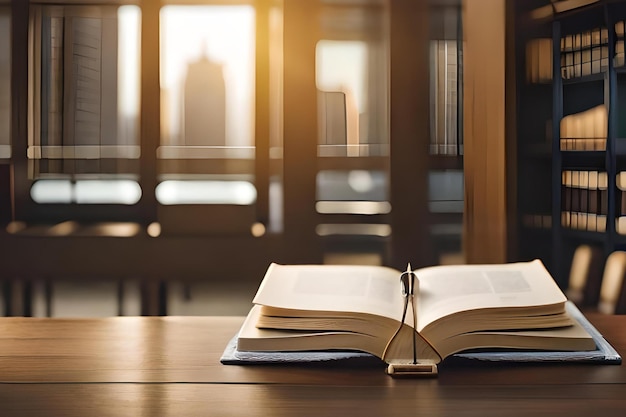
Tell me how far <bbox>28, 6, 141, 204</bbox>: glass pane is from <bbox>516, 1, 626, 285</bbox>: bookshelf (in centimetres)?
150

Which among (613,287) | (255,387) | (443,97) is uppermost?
(443,97)

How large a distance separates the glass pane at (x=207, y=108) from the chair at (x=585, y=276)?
129 centimetres

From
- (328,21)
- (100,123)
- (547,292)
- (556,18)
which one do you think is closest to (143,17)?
(100,123)

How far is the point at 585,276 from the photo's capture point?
2928mm

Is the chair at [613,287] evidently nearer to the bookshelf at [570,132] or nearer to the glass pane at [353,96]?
the bookshelf at [570,132]

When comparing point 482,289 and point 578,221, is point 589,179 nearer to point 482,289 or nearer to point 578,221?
point 578,221

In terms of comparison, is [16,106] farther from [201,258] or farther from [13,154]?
[201,258]

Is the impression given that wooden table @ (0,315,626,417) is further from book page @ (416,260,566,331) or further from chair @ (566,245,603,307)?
chair @ (566,245,603,307)

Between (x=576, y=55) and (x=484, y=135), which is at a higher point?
(x=576, y=55)

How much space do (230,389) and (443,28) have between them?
233 centimetres

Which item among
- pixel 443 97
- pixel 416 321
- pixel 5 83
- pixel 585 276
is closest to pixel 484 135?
pixel 443 97

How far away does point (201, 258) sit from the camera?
3.15 metres

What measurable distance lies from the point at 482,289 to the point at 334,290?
186 millimetres

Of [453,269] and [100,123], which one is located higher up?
[100,123]
